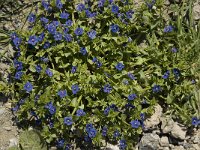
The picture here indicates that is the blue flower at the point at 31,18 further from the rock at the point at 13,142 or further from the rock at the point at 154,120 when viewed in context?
the rock at the point at 154,120

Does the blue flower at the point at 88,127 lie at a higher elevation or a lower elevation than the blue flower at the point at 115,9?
lower

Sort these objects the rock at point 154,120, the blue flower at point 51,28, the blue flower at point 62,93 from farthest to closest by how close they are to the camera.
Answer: the blue flower at point 51,28, the rock at point 154,120, the blue flower at point 62,93

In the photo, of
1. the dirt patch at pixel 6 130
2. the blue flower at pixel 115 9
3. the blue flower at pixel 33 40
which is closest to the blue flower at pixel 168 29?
the blue flower at pixel 115 9

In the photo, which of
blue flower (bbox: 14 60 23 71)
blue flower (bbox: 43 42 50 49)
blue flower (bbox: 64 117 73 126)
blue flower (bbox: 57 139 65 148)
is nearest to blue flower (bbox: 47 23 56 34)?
Answer: blue flower (bbox: 43 42 50 49)

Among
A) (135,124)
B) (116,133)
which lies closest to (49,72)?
(116,133)

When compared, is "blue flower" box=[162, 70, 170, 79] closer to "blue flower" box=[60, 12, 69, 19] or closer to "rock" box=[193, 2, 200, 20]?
"rock" box=[193, 2, 200, 20]

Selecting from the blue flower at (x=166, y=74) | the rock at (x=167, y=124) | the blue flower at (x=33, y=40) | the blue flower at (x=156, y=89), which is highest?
the blue flower at (x=33, y=40)

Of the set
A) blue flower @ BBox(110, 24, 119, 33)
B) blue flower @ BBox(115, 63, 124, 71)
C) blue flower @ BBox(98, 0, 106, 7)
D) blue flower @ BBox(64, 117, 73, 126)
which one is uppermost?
blue flower @ BBox(98, 0, 106, 7)
